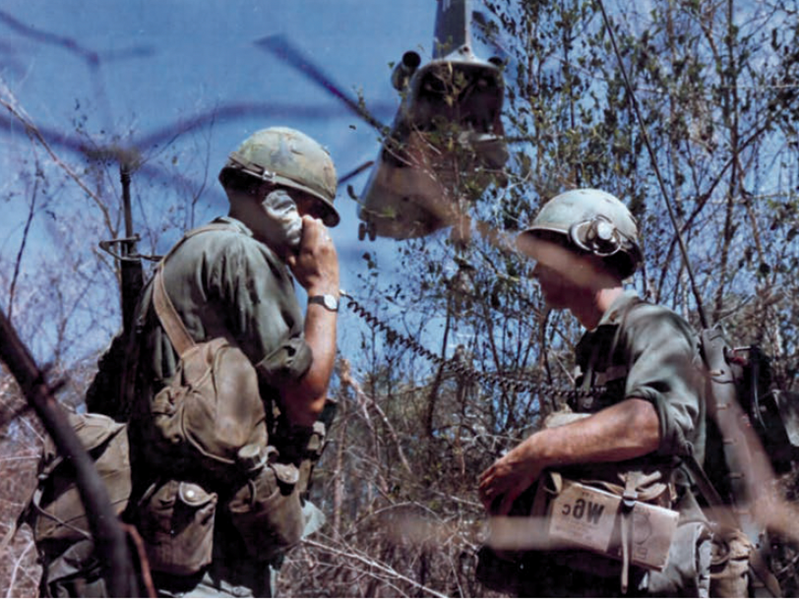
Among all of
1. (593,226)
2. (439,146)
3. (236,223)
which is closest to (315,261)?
(236,223)

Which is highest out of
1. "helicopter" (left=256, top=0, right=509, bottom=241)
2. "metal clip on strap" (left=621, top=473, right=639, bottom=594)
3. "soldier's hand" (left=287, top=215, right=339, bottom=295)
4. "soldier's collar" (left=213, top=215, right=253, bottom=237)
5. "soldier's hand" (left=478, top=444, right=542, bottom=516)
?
"helicopter" (left=256, top=0, right=509, bottom=241)

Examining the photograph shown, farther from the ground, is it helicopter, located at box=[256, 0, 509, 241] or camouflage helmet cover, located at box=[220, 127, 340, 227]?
helicopter, located at box=[256, 0, 509, 241]

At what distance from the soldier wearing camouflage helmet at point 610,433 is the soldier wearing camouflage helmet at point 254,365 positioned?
68cm

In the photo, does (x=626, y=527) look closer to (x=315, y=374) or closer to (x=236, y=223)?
(x=315, y=374)

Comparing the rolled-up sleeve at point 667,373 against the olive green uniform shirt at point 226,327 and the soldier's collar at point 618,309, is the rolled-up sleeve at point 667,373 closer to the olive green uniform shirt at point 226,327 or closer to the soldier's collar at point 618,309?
the soldier's collar at point 618,309

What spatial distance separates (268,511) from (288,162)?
1.14 m

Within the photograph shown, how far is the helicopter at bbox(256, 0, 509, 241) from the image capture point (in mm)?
8547

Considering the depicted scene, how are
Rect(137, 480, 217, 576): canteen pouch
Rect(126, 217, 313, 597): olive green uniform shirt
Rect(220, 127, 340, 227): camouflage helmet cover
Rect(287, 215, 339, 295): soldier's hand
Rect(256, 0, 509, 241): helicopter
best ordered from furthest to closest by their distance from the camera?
Rect(256, 0, 509, 241): helicopter
Rect(220, 127, 340, 227): camouflage helmet cover
Rect(287, 215, 339, 295): soldier's hand
Rect(126, 217, 313, 597): olive green uniform shirt
Rect(137, 480, 217, 576): canteen pouch

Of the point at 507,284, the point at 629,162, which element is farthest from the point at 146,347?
the point at 629,162

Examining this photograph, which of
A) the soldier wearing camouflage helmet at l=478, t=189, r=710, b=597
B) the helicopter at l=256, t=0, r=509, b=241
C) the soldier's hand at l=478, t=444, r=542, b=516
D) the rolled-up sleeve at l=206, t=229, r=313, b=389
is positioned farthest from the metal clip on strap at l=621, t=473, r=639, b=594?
the helicopter at l=256, t=0, r=509, b=241

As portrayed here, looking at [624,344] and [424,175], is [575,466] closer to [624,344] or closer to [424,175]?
[624,344]

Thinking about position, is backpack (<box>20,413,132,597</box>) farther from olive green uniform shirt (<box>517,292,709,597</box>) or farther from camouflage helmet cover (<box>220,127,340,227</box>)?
olive green uniform shirt (<box>517,292,709,597</box>)

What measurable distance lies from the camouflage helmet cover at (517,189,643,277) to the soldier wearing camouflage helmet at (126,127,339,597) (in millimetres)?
896

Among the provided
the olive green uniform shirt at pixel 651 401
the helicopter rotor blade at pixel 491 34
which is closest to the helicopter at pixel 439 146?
the helicopter rotor blade at pixel 491 34
